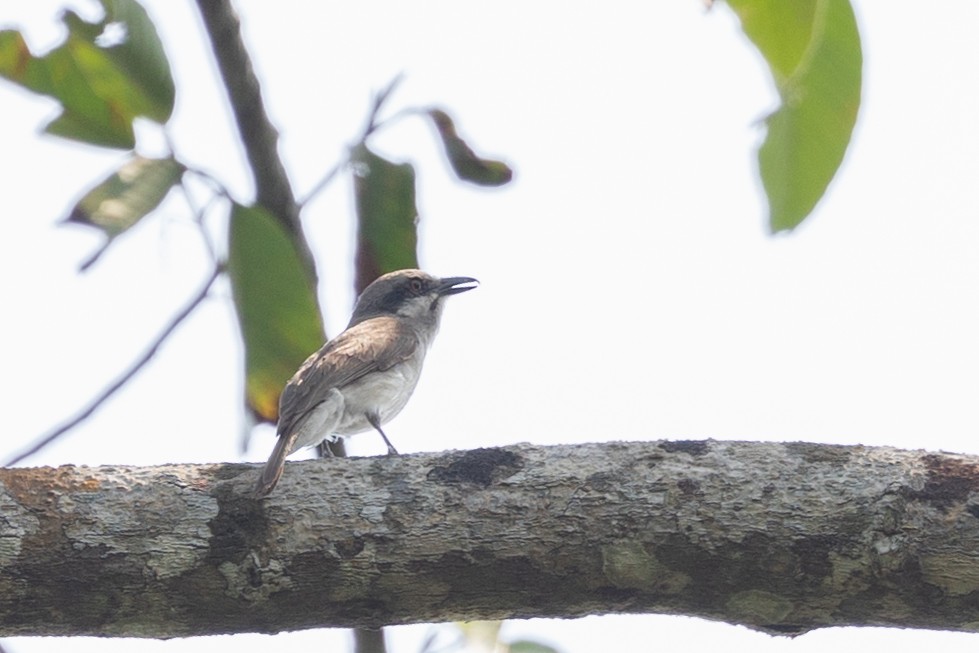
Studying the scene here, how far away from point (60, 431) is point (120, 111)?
1.08 m

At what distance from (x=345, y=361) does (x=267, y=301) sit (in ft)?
10.1

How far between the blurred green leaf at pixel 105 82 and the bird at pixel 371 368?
1580 millimetres

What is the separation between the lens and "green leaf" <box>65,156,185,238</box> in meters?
3.51

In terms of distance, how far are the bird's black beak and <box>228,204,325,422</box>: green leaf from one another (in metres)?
4.79

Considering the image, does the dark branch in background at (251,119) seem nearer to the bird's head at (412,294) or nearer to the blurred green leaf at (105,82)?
the blurred green leaf at (105,82)

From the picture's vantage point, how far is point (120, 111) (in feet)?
11.8

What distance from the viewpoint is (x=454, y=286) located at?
842cm

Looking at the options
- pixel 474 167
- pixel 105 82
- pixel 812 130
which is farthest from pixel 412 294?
pixel 812 130

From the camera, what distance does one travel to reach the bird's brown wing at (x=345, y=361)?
6.03 m

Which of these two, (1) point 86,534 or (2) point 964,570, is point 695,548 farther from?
(1) point 86,534

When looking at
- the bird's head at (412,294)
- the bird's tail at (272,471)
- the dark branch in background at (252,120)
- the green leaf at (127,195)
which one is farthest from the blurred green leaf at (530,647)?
the bird's head at (412,294)

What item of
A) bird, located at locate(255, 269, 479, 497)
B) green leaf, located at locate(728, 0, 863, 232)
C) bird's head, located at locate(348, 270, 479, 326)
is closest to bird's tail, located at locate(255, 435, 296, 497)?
bird, located at locate(255, 269, 479, 497)

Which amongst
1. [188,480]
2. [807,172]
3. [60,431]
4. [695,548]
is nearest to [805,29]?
[807,172]

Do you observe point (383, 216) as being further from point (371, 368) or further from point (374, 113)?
point (371, 368)
